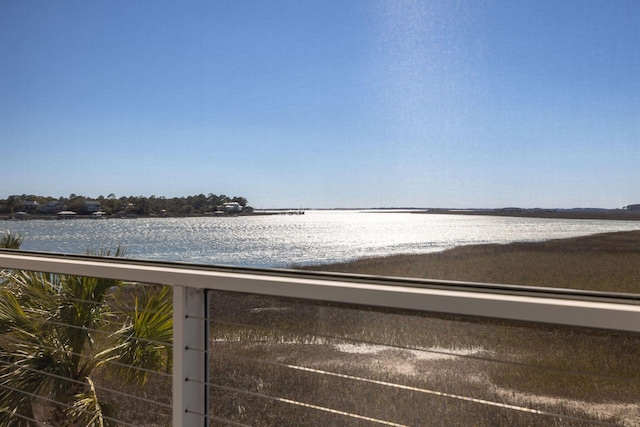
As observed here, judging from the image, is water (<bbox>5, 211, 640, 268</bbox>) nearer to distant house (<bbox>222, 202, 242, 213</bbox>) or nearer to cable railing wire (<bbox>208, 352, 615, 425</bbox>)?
distant house (<bbox>222, 202, 242, 213</bbox>)

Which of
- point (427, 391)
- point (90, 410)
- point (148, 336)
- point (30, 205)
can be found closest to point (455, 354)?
point (427, 391)

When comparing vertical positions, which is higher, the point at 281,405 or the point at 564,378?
the point at 564,378

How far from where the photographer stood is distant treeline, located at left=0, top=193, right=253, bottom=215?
1.99 m

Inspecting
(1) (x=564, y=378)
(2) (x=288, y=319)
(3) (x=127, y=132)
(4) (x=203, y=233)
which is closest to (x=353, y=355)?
(2) (x=288, y=319)

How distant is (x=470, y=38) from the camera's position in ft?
4.56

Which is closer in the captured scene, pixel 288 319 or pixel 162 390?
pixel 288 319

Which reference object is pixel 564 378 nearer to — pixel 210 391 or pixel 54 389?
pixel 210 391

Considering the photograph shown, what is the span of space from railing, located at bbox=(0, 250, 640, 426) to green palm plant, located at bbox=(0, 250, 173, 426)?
1.57 ft

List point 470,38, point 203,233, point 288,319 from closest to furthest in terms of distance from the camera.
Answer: point 470,38 → point 288,319 → point 203,233

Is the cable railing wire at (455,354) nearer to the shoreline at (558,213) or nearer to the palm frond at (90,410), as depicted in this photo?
the shoreline at (558,213)

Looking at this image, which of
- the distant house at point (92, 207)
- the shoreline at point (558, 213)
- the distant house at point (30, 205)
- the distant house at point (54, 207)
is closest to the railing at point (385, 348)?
the shoreline at point (558, 213)

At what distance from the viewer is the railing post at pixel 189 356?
1.59 m

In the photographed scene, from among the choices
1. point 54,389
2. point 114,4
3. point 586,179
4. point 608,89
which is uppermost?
point 114,4

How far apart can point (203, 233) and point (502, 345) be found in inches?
44.9
